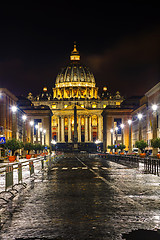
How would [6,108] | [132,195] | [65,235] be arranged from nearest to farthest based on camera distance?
[65,235] → [132,195] → [6,108]

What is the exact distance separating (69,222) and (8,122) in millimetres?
104146

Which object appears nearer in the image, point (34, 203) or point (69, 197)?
point (34, 203)

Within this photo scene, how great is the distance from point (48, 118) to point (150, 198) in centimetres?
16559

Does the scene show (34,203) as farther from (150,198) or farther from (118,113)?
(118,113)

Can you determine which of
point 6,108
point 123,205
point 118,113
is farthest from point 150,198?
point 118,113

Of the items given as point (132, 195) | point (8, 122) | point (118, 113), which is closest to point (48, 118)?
point (118, 113)

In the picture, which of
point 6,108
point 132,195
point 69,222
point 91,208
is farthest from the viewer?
point 6,108

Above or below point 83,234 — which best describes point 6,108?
above

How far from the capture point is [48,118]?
7062 inches

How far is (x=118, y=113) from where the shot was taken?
178250mm

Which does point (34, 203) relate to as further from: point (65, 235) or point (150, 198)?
point (65, 235)

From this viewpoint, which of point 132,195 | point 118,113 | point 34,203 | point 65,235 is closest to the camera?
point 65,235

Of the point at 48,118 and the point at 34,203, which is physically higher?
the point at 48,118

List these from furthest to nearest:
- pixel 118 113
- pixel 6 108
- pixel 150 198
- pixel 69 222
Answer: pixel 118 113, pixel 6 108, pixel 150 198, pixel 69 222
